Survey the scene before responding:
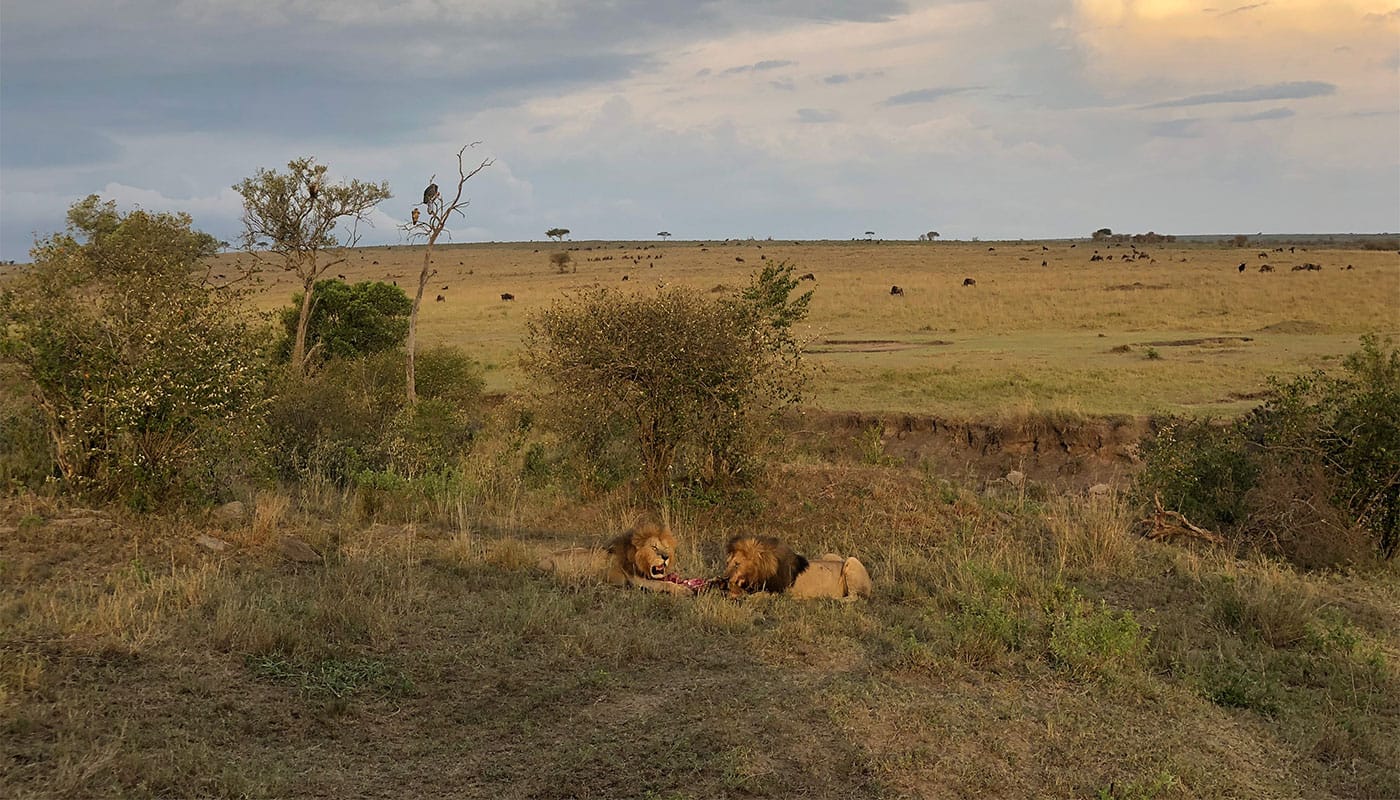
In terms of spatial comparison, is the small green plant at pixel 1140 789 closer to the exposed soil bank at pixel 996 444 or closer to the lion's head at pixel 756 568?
the lion's head at pixel 756 568

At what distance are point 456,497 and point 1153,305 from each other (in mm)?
→ 28563

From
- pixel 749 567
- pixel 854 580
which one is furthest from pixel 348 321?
pixel 854 580

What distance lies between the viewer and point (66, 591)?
21.6 ft

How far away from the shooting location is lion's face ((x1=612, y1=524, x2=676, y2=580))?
24.8ft

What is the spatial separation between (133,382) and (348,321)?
13078 millimetres

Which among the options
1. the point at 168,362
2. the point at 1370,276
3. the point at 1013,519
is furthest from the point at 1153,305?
the point at 168,362

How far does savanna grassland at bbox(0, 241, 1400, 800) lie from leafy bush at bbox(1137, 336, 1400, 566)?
394 millimetres

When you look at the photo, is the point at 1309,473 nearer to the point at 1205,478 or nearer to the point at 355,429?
the point at 1205,478

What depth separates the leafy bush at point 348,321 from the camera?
67.9ft

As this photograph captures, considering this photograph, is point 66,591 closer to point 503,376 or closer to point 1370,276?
point 503,376

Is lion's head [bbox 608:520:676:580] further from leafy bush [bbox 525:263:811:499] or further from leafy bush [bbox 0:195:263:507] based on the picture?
leafy bush [bbox 0:195:263:507]

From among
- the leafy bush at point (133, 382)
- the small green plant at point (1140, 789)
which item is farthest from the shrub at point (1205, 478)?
the leafy bush at point (133, 382)

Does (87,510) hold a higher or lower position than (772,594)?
higher

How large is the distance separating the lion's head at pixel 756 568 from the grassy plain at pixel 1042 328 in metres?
4.44
